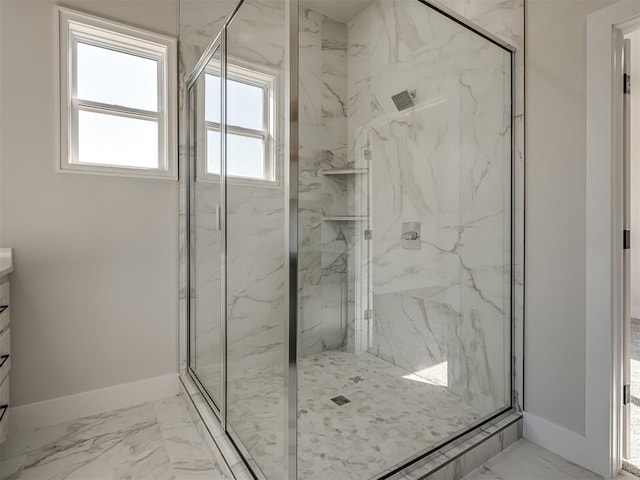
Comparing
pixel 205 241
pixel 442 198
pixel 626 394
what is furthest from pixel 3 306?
pixel 626 394

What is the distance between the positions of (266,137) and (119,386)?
1785 millimetres

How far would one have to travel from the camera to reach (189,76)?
215cm

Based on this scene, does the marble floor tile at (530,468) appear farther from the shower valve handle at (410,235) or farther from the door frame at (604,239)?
the shower valve handle at (410,235)

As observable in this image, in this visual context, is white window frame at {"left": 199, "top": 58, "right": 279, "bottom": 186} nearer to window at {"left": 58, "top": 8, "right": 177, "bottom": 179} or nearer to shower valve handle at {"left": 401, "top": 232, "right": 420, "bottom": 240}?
shower valve handle at {"left": 401, "top": 232, "right": 420, "bottom": 240}

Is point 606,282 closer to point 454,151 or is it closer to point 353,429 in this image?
point 454,151

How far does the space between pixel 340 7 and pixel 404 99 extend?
47 centimetres

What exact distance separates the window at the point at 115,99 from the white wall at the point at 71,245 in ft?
0.22

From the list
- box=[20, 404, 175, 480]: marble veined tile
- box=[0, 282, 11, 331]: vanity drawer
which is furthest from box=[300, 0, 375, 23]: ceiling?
box=[20, 404, 175, 480]: marble veined tile

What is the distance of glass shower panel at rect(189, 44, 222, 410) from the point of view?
1768 millimetres

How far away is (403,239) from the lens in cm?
163

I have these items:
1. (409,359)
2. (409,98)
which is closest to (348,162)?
(409,98)

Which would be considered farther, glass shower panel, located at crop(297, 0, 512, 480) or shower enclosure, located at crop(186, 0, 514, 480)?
glass shower panel, located at crop(297, 0, 512, 480)

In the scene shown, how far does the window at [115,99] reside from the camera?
1.92 meters

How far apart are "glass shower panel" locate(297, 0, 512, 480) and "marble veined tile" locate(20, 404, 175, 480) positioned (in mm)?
837
